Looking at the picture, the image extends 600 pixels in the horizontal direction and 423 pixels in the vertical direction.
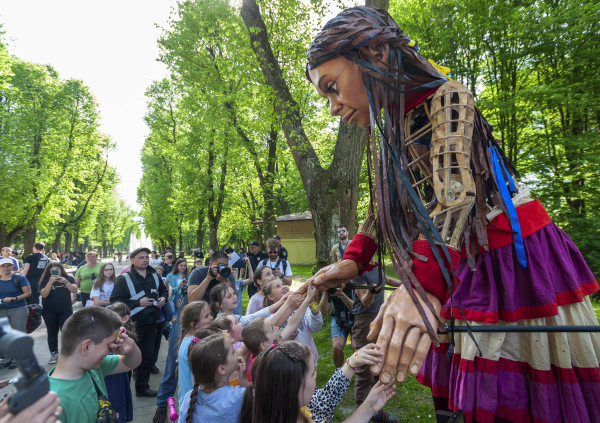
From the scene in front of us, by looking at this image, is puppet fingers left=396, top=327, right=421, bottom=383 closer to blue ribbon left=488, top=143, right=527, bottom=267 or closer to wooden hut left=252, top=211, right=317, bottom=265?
blue ribbon left=488, top=143, right=527, bottom=267

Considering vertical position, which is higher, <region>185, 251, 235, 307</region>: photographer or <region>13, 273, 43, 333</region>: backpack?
<region>185, 251, 235, 307</region>: photographer

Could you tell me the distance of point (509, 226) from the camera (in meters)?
1.45

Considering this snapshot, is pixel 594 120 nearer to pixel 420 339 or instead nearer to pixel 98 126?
pixel 420 339

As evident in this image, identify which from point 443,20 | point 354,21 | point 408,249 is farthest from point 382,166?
Result: point 443,20

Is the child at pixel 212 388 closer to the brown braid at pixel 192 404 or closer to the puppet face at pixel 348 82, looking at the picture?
the brown braid at pixel 192 404

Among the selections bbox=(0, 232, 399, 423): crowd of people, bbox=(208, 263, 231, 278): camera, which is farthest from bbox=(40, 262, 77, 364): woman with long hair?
bbox=(208, 263, 231, 278): camera

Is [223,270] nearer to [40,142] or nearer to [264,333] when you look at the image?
[264,333]

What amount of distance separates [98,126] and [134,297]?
2343 centimetres

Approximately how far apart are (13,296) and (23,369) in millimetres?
6974

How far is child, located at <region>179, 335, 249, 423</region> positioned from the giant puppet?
3.90 feet

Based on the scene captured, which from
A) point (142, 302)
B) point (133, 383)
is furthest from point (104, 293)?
point (133, 383)

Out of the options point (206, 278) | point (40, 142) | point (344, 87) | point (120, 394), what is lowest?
point (120, 394)

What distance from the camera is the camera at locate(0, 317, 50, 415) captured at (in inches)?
23.0

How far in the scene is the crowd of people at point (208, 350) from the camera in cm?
180
